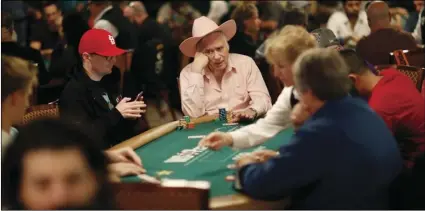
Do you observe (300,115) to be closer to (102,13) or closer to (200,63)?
(200,63)

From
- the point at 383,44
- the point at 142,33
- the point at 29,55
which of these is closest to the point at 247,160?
the point at 29,55

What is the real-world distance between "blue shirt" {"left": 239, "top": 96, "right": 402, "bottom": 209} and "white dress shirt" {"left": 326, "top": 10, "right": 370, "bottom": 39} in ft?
20.3

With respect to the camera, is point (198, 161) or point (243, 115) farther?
point (243, 115)

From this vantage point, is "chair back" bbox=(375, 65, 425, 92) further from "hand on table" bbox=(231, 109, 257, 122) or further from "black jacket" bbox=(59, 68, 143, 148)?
"black jacket" bbox=(59, 68, 143, 148)

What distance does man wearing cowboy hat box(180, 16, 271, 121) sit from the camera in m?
5.04

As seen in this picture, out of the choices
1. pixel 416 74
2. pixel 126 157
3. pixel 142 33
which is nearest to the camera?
pixel 126 157

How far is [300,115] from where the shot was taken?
3176 mm

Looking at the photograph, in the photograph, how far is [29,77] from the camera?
10.8 feet

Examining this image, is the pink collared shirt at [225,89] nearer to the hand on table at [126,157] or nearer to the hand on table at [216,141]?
the hand on table at [216,141]

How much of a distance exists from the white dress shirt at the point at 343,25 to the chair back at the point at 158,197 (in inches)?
253

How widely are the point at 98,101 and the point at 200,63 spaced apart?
2.62 feet

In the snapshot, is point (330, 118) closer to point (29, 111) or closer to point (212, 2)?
point (29, 111)

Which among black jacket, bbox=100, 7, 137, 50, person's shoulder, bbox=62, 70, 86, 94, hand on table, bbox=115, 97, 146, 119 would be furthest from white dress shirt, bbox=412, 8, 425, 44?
person's shoulder, bbox=62, 70, 86, 94

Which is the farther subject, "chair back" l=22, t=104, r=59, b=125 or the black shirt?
the black shirt
